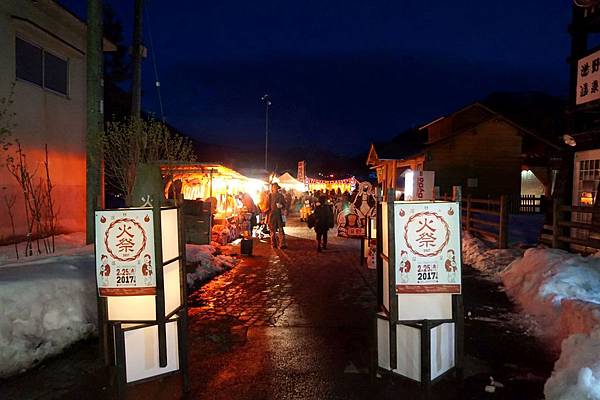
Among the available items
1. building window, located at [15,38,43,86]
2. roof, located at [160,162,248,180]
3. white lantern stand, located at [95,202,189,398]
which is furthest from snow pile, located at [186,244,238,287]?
building window, located at [15,38,43,86]

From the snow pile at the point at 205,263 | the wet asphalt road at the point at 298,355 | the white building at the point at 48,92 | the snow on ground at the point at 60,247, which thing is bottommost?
the wet asphalt road at the point at 298,355

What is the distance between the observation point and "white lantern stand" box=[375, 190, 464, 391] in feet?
14.6

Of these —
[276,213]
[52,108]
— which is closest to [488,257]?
[276,213]

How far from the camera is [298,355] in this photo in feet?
18.9

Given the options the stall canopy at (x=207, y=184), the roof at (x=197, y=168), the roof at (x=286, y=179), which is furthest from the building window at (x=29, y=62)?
the roof at (x=286, y=179)

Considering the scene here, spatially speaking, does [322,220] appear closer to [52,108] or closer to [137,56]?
[137,56]

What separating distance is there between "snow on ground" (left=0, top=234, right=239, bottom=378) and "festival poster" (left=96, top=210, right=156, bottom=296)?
173cm

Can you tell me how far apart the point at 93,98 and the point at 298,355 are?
7160 millimetres

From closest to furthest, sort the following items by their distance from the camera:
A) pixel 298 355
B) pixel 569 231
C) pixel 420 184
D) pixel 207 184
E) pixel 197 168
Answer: pixel 298 355 → pixel 569 231 → pixel 420 184 → pixel 197 168 → pixel 207 184

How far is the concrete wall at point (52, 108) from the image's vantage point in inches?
424

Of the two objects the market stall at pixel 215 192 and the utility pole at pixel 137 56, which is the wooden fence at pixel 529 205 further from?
the utility pole at pixel 137 56

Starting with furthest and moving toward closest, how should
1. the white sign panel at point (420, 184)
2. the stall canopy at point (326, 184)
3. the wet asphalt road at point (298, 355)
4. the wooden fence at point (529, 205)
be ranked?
the stall canopy at point (326, 184)
the wooden fence at point (529, 205)
the white sign panel at point (420, 184)
the wet asphalt road at point (298, 355)

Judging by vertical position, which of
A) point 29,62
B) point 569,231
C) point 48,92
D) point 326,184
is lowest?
point 569,231

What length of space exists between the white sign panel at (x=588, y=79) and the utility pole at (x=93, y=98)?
1149 centimetres
